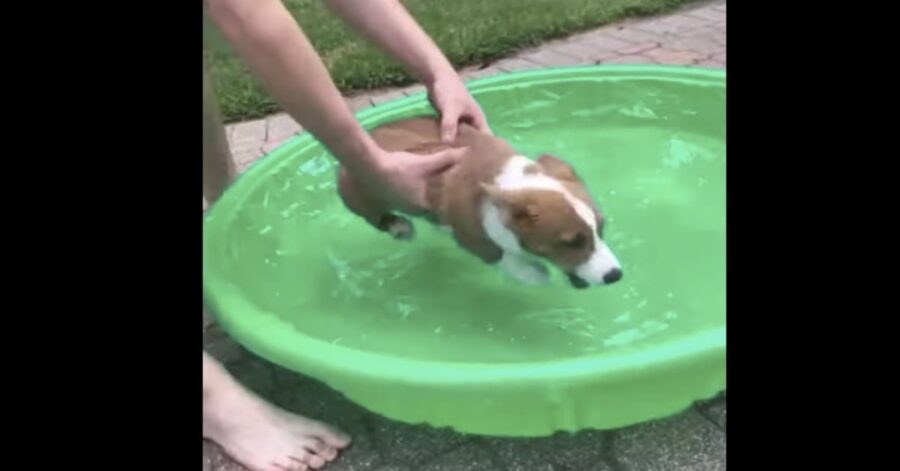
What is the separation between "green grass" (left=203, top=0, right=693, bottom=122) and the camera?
4488 mm

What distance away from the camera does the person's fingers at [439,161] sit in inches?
92.6

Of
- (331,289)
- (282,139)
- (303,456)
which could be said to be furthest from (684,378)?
(282,139)

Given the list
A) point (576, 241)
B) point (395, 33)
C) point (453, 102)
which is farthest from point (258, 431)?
point (395, 33)

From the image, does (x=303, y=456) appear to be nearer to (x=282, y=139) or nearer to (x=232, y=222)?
(x=232, y=222)

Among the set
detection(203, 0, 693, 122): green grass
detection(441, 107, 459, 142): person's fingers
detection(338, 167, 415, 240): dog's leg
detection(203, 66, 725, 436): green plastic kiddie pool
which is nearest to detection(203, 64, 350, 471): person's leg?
detection(203, 66, 725, 436): green plastic kiddie pool

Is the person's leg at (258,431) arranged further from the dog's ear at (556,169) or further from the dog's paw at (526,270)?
the dog's ear at (556,169)

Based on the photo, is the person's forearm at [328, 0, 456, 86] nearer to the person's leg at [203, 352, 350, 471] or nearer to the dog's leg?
the dog's leg

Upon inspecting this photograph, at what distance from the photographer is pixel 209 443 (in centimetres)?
234

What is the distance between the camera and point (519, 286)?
8.41ft

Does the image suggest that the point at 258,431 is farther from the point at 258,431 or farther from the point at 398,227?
the point at 398,227

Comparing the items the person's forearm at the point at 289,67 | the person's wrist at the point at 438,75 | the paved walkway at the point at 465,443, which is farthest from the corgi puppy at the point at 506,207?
the paved walkway at the point at 465,443

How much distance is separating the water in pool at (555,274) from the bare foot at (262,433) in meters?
0.23

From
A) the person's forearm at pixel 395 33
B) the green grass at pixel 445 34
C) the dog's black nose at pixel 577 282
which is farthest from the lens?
the green grass at pixel 445 34
